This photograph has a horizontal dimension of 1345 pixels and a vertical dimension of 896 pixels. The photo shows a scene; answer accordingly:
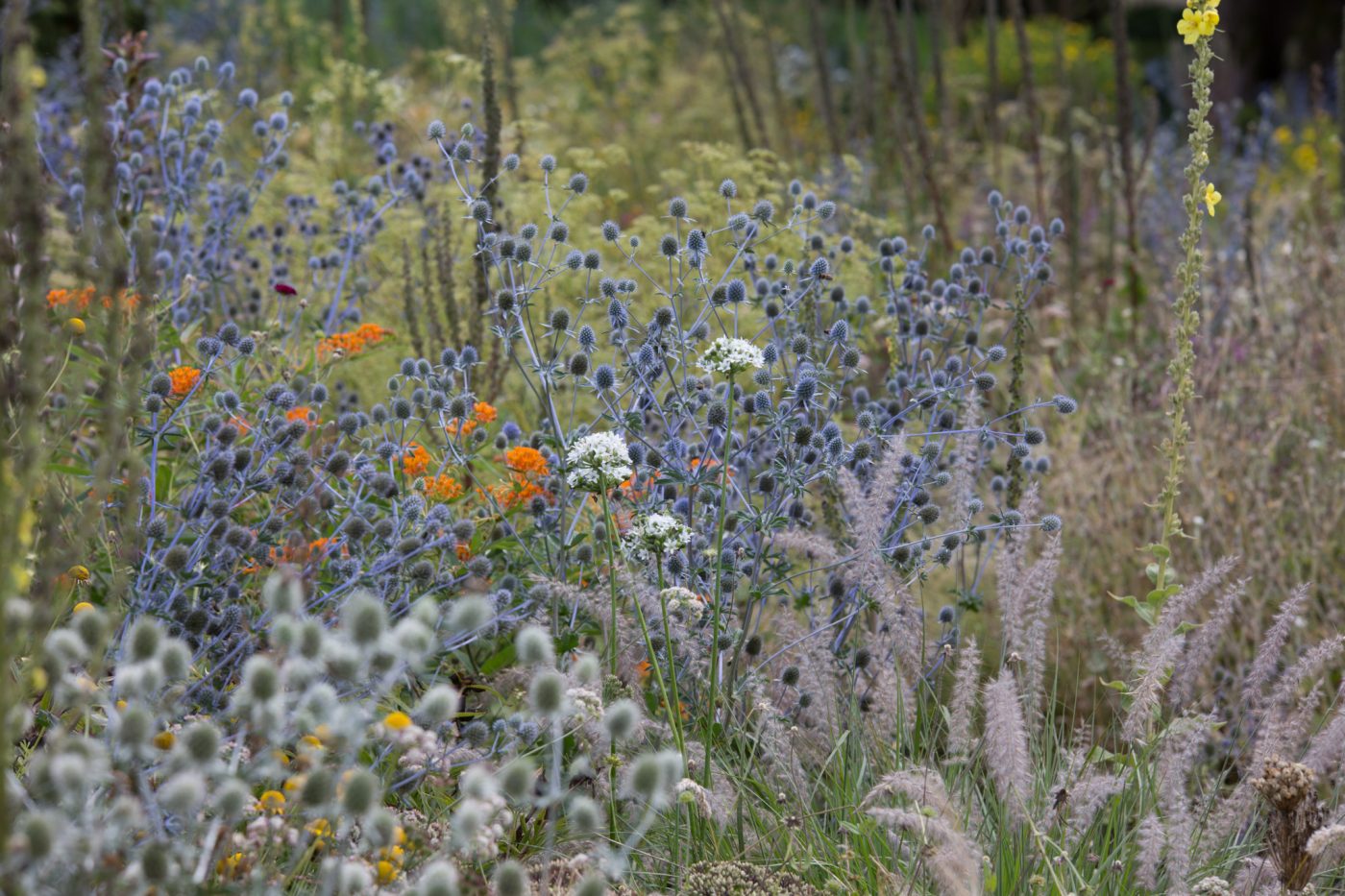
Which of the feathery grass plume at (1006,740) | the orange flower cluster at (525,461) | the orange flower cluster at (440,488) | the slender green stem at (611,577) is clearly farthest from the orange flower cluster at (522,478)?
the feathery grass plume at (1006,740)

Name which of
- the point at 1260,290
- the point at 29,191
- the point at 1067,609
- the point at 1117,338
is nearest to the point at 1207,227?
the point at 1117,338

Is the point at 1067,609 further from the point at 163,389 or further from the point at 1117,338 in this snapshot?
the point at 163,389

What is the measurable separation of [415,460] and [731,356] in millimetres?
1050

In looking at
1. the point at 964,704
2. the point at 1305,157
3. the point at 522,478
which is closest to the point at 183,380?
the point at 522,478

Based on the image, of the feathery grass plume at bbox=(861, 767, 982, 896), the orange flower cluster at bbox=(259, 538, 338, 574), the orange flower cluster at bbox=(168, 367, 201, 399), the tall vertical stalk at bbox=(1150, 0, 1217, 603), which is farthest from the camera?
the orange flower cluster at bbox=(168, 367, 201, 399)

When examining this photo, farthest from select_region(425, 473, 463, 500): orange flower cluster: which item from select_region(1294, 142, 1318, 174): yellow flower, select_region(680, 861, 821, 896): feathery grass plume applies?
select_region(1294, 142, 1318, 174): yellow flower

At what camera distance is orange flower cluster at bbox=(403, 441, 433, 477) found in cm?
335

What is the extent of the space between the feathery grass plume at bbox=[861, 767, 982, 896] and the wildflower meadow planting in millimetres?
12

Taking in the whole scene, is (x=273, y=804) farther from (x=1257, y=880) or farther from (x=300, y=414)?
(x=1257, y=880)

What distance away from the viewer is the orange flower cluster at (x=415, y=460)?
132 inches

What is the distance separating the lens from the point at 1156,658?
9.09 feet

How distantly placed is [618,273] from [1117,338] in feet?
9.12

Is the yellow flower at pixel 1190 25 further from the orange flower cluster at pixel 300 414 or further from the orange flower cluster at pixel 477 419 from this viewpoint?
the orange flower cluster at pixel 300 414

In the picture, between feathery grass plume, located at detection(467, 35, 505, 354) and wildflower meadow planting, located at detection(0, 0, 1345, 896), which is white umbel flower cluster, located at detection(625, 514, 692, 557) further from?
feathery grass plume, located at detection(467, 35, 505, 354)
